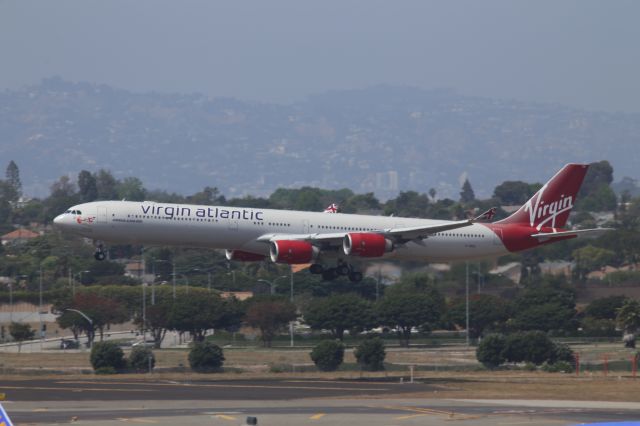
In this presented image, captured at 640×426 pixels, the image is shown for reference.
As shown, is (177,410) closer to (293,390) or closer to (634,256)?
(293,390)

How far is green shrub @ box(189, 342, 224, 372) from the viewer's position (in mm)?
81875

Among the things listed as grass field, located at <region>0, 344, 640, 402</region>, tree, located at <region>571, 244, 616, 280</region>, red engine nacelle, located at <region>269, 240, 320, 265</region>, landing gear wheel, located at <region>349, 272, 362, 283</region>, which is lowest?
grass field, located at <region>0, 344, 640, 402</region>

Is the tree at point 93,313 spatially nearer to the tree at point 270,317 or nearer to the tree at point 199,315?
the tree at point 199,315

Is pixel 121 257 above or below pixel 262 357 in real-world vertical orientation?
above

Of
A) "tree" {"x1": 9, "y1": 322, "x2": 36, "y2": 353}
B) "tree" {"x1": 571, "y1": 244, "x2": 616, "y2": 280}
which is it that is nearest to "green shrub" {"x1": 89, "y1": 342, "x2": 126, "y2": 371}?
"tree" {"x1": 9, "y1": 322, "x2": 36, "y2": 353}

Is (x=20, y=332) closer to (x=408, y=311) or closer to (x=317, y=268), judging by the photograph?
(x=408, y=311)

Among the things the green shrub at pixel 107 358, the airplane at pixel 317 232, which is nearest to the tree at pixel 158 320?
the green shrub at pixel 107 358

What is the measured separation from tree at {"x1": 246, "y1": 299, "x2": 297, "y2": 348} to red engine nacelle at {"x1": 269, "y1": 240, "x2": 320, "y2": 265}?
39.5 metres

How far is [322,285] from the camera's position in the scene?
14012 centimetres

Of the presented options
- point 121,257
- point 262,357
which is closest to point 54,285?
point 121,257

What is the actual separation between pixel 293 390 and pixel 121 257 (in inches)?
5554

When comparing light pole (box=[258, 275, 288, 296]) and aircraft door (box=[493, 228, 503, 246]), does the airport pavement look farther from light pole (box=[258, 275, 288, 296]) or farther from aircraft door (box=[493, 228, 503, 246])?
light pole (box=[258, 275, 288, 296])

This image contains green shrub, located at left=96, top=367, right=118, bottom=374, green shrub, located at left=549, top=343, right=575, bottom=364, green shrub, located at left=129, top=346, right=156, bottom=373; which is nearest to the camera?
green shrub, located at left=96, top=367, right=118, bottom=374

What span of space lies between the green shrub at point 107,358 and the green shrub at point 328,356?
12.8 meters
